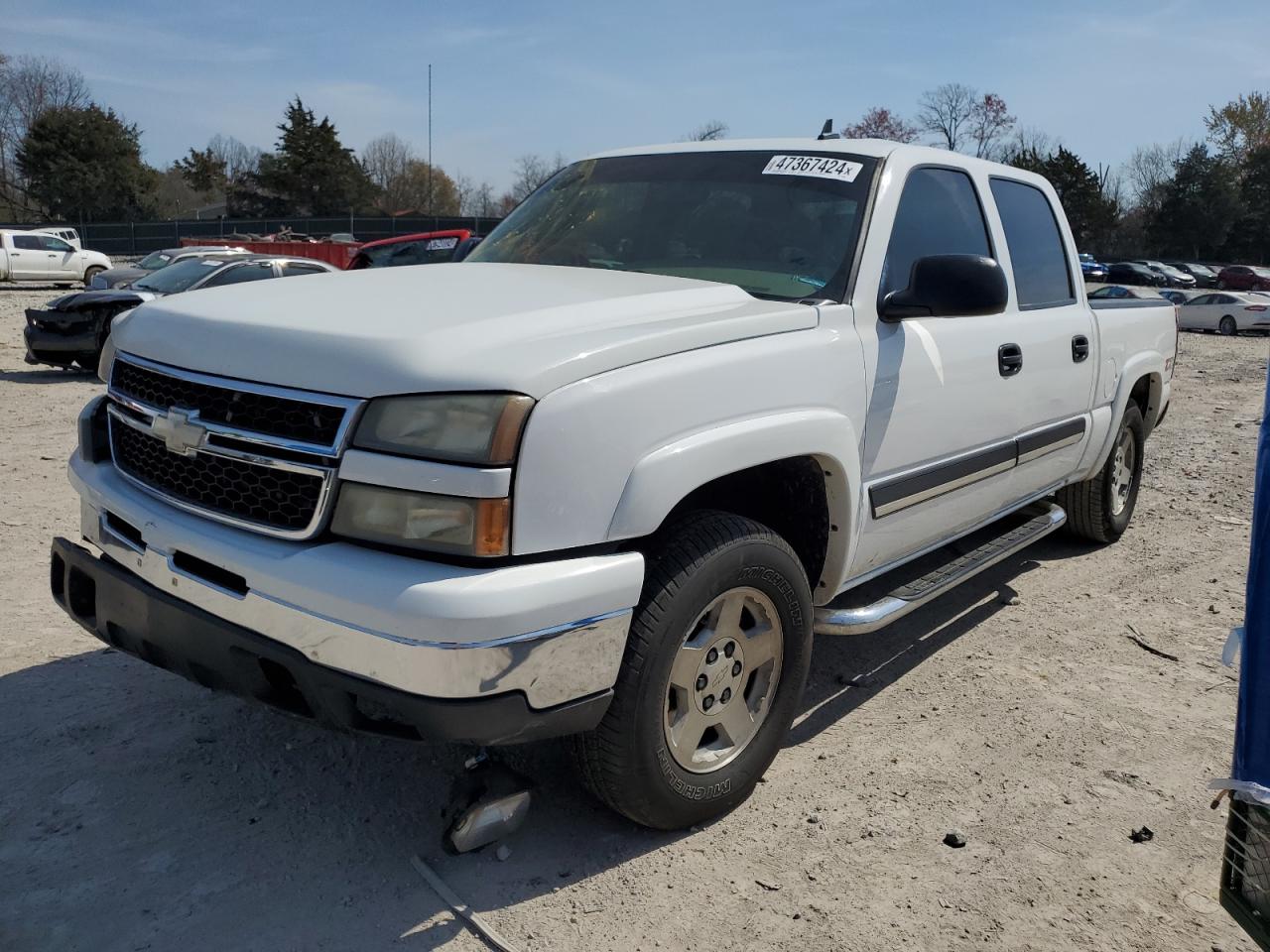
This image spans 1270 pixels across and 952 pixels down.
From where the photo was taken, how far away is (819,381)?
3.04m

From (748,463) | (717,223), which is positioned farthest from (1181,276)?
(748,463)

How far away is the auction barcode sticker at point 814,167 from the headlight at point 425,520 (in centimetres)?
198

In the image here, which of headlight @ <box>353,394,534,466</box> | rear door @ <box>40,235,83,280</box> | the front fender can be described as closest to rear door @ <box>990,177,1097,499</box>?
the front fender

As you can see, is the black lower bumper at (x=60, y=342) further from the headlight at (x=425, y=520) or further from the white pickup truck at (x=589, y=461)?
the headlight at (x=425, y=520)

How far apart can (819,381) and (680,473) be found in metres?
0.71

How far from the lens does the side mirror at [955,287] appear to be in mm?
3217

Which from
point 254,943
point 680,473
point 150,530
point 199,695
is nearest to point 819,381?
point 680,473

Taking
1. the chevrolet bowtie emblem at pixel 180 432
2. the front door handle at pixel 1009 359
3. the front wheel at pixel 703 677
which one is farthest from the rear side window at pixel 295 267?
the front wheel at pixel 703 677

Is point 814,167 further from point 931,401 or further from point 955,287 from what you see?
point 931,401

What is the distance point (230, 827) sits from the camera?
2.88 m

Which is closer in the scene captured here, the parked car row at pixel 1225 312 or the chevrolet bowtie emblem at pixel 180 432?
the chevrolet bowtie emblem at pixel 180 432

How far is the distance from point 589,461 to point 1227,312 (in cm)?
3192

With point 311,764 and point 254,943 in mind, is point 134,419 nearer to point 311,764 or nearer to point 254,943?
point 311,764

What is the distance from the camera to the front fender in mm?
2443
